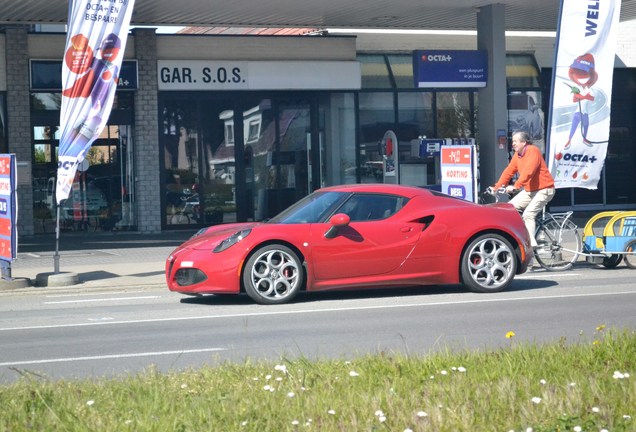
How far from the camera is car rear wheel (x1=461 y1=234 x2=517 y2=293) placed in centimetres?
1217

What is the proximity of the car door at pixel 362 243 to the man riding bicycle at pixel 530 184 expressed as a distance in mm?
2837

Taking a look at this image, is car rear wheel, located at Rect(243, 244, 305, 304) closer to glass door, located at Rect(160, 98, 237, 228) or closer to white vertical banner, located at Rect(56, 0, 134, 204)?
white vertical banner, located at Rect(56, 0, 134, 204)

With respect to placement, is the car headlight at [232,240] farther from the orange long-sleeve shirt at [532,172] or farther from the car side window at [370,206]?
the orange long-sleeve shirt at [532,172]

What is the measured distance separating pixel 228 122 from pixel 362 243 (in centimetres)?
1485

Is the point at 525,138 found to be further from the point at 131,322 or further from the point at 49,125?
the point at 49,125

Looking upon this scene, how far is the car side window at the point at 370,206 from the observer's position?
12062 mm

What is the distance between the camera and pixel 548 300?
455 inches

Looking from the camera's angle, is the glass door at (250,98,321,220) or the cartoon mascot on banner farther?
the glass door at (250,98,321,220)

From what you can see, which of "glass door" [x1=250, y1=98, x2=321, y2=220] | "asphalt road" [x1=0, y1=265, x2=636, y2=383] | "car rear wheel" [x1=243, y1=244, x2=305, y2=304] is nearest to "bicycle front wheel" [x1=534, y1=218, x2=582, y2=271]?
"asphalt road" [x1=0, y1=265, x2=636, y2=383]

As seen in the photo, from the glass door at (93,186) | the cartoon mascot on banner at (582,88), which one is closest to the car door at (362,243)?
the cartoon mascot on banner at (582,88)

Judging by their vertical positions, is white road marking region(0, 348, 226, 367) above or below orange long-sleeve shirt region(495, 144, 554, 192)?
below

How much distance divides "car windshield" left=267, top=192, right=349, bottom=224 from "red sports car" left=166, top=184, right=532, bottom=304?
0.01 m

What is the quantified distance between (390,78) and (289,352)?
19793 millimetres

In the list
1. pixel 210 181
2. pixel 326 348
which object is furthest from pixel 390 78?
pixel 326 348
